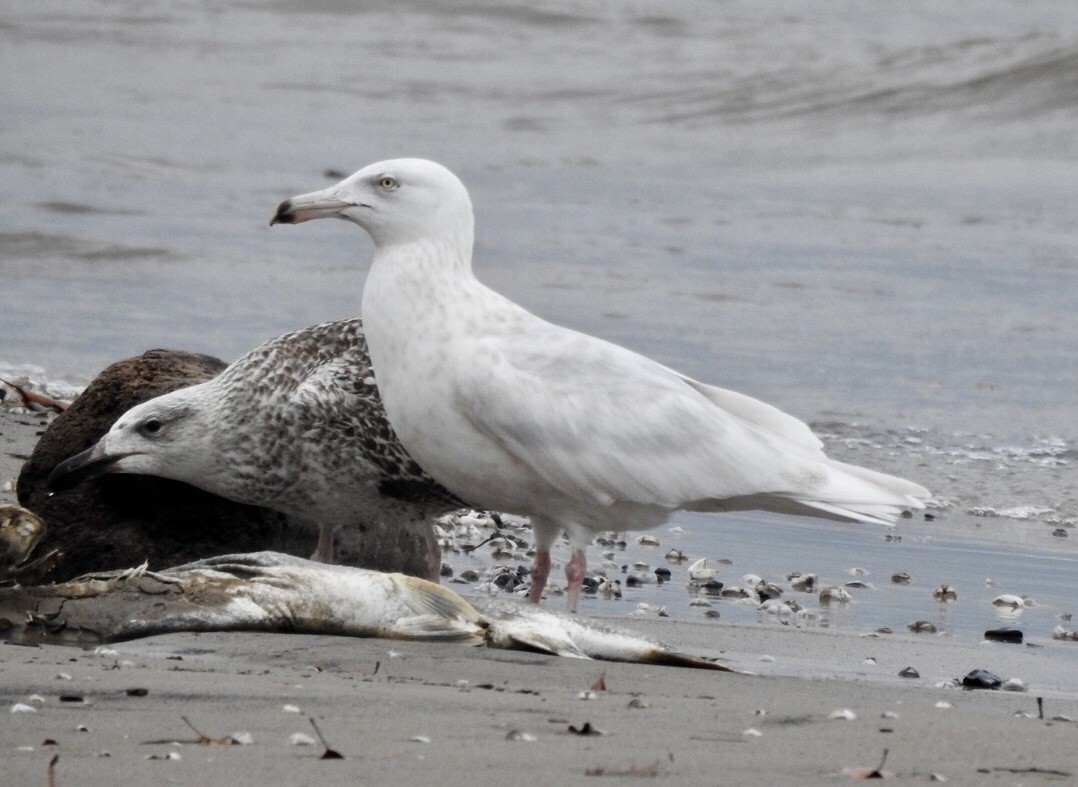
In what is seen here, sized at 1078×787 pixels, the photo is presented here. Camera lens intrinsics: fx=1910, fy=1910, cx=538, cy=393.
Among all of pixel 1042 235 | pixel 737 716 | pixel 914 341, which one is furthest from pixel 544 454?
pixel 1042 235

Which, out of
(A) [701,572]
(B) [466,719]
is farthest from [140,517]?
(B) [466,719]

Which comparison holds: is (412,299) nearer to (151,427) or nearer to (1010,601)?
(151,427)

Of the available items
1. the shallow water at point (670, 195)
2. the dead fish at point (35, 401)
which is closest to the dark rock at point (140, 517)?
the shallow water at point (670, 195)

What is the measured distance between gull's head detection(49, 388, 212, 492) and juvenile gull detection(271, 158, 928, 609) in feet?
2.28

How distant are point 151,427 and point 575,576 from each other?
1465mm

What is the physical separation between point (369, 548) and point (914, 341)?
6920mm

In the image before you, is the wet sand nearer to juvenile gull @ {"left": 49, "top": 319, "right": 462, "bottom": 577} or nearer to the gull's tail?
the gull's tail

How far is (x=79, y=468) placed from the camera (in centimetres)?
616

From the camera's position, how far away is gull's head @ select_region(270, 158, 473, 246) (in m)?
6.12

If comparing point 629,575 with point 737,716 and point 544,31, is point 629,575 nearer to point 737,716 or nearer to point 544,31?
point 737,716

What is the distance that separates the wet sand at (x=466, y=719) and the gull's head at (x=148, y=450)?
1.30 meters

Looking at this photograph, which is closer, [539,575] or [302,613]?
[302,613]

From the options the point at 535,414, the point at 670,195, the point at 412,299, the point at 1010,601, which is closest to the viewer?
the point at 535,414

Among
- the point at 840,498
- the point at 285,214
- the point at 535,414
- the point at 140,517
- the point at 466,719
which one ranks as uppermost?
the point at 285,214
